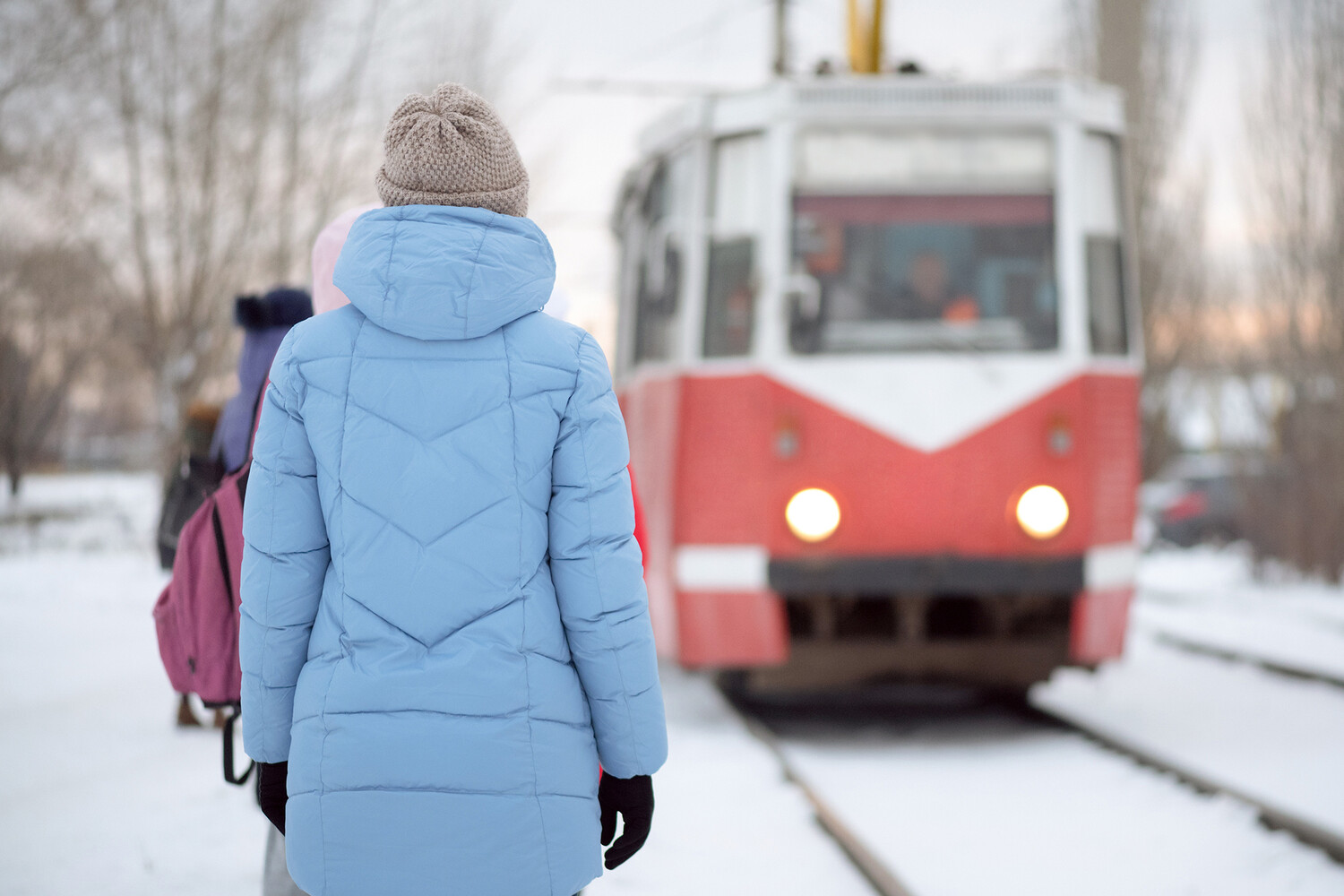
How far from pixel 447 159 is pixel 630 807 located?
1013 mm

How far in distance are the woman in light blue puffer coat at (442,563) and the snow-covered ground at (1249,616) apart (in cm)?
717

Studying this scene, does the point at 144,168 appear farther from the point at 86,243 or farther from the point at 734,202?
the point at 734,202

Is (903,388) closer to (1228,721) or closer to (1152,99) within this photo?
(1228,721)

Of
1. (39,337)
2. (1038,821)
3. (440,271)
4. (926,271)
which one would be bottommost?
(1038,821)

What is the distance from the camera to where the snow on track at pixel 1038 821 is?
13.6ft

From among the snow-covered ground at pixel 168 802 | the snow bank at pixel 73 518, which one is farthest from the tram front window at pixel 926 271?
the snow bank at pixel 73 518

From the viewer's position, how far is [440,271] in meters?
1.86

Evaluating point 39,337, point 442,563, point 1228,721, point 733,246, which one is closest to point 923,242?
point 733,246

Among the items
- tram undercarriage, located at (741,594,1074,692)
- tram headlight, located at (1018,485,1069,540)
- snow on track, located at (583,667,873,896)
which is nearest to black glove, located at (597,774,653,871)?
snow on track, located at (583,667,873,896)

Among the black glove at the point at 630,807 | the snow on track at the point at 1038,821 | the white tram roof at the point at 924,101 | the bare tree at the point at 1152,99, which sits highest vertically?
the bare tree at the point at 1152,99

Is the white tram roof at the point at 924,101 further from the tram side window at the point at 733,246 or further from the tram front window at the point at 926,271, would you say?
the tram front window at the point at 926,271

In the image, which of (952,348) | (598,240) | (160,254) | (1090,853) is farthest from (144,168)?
(1090,853)

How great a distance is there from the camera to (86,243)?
12367 millimetres

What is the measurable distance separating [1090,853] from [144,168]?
10705 millimetres
